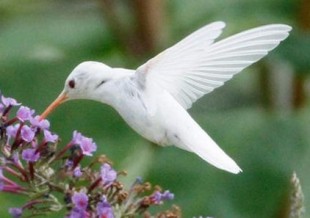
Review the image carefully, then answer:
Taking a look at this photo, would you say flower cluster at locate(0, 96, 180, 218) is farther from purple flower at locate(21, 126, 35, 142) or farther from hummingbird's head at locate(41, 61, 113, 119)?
hummingbird's head at locate(41, 61, 113, 119)

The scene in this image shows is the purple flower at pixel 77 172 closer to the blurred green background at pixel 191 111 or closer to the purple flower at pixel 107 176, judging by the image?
the purple flower at pixel 107 176

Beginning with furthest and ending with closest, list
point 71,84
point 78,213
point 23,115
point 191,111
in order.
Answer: point 191,111 → point 71,84 → point 23,115 → point 78,213

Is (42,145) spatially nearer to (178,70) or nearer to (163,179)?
(178,70)

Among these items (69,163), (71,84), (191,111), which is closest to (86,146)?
(69,163)

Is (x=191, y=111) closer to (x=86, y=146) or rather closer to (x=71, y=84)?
(x=71, y=84)

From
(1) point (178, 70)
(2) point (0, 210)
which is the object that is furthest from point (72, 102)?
(1) point (178, 70)

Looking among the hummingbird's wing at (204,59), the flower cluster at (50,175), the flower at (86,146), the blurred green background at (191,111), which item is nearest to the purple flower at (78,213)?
the flower cluster at (50,175)

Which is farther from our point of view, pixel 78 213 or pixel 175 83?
pixel 175 83
